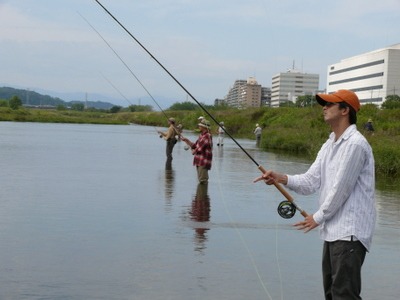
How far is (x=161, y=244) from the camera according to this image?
8539mm

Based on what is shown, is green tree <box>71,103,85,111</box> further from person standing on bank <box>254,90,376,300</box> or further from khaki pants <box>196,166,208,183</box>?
person standing on bank <box>254,90,376,300</box>

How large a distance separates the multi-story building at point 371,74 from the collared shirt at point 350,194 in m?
113

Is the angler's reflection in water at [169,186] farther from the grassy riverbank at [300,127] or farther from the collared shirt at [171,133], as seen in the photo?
the grassy riverbank at [300,127]

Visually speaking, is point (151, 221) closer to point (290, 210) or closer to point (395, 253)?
point (395, 253)

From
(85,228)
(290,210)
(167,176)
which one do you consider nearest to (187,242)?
(85,228)

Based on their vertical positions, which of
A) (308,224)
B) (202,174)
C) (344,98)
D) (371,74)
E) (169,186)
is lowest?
(169,186)

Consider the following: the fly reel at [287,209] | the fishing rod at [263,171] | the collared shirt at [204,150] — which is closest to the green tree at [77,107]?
the collared shirt at [204,150]

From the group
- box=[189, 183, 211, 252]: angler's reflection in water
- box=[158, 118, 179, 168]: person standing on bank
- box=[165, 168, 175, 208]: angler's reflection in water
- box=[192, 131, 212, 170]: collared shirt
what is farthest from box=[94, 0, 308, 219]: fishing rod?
box=[158, 118, 179, 168]: person standing on bank

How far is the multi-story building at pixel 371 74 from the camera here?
118 m

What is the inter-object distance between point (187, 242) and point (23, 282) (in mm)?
2638

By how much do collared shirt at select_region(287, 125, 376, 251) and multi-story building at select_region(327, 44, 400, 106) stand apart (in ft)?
371

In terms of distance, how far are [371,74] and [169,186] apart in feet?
383

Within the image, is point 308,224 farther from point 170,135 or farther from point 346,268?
point 170,135

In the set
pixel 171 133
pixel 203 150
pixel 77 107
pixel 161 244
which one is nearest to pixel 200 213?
pixel 161 244
